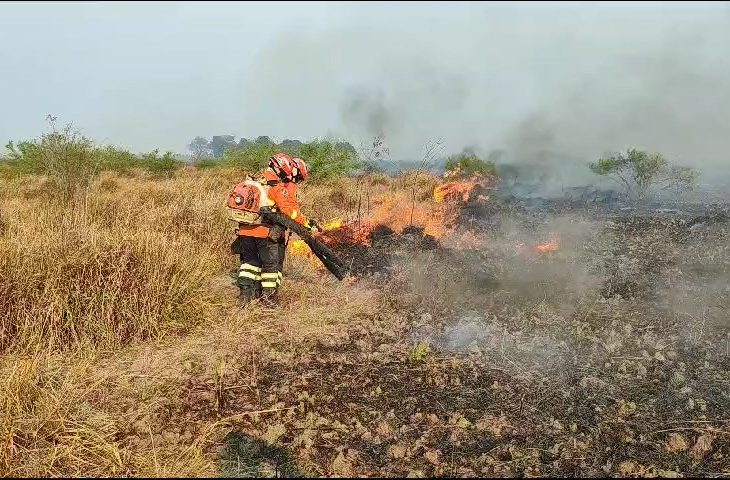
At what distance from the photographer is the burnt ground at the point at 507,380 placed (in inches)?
121

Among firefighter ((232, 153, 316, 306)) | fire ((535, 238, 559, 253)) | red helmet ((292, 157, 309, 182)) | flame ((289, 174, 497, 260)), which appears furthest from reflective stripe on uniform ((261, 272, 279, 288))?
fire ((535, 238, 559, 253))

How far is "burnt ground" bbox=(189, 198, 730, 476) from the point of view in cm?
306

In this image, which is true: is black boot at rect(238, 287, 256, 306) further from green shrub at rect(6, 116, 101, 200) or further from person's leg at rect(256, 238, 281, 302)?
green shrub at rect(6, 116, 101, 200)

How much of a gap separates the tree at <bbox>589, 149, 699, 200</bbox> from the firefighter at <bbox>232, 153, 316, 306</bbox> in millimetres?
13721

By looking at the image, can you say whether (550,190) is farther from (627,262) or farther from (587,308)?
(587,308)

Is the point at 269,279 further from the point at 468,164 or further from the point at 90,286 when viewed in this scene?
the point at 468,164

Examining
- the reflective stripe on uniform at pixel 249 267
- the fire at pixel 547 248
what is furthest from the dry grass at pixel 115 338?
the fire at pixel 547 248

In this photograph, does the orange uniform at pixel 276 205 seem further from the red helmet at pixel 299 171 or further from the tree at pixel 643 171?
Result: the tree at pixel 643 171

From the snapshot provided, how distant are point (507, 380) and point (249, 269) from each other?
3.27m

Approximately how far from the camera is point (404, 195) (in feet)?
46.3

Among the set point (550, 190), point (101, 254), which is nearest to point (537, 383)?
point (101, 254)

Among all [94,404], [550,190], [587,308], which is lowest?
[94,404]

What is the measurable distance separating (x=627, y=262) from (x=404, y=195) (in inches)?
293

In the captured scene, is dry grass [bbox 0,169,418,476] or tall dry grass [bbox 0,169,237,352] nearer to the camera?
dry grass [bbox 0,169,418,476]
